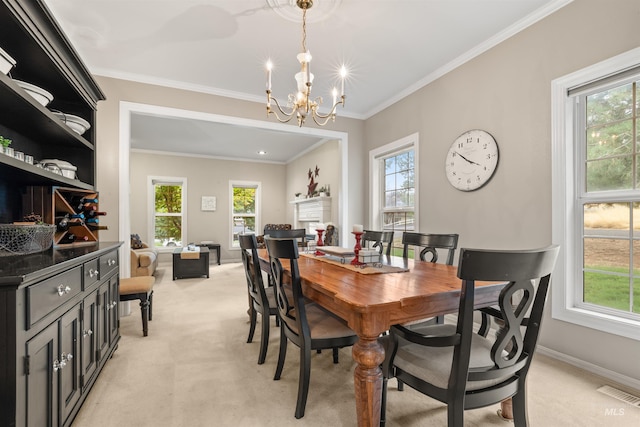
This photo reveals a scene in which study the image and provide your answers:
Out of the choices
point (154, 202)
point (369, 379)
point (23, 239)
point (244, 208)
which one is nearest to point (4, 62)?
point (23, 239)

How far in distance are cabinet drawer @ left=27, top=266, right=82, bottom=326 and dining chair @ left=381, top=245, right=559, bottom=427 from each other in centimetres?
143

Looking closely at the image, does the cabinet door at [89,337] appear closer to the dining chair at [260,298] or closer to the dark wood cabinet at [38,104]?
the dark wood cabinet at [38,104]

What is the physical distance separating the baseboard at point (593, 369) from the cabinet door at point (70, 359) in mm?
3164

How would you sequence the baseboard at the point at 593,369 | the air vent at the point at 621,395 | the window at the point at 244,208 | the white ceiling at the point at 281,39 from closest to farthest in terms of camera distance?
the air vent at the point at 621,395 → the baseboard at the point at 593,369 → the white ceiling at the point at 281,39 → the window at the point at 244,208

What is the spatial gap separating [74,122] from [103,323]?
1.55m

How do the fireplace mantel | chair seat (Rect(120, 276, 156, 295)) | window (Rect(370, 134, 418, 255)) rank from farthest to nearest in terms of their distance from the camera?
the fireplace mantel, window (Rect(370, 134, 418, 255)), chair seat (Rect(120, 276, 156, 295))

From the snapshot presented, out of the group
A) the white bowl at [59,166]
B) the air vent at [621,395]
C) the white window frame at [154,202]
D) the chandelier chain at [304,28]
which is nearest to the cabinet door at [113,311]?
the white bowl at [59,166]

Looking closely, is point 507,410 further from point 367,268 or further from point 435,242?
point 435,242

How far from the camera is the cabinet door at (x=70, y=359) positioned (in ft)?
4.65

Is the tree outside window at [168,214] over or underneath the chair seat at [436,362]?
over

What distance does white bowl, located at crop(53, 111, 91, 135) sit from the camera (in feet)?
7.54

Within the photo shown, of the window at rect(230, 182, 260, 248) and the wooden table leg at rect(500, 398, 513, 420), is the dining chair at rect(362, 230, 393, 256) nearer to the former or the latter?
the wooden table leg at rect(500, 398, 513, 420)

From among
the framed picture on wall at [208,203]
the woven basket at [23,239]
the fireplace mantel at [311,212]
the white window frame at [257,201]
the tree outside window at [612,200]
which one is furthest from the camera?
the white window frame at [257,201]

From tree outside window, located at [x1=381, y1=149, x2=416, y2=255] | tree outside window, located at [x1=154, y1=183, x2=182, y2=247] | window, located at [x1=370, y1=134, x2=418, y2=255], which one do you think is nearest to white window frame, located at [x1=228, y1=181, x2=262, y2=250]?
tree outside window, located at [x1=154, y1=183, x2=182, y2=247]
